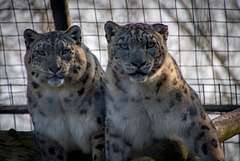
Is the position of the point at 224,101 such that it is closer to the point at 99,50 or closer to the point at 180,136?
the point at 99,50

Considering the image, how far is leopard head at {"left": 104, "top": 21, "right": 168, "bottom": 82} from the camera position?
201 inches

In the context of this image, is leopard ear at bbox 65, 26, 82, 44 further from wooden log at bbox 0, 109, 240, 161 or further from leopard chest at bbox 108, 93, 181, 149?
wooden log at bbox 0, 109, 240, 161

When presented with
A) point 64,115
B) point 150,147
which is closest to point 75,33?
point 64,115

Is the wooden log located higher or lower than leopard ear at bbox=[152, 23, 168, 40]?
lower

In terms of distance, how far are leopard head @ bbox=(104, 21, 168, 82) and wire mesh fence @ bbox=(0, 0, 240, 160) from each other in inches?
123

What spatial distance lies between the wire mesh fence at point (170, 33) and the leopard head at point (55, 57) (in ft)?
9.55

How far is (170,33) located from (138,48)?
396cm

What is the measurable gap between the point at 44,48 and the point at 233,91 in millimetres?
4897

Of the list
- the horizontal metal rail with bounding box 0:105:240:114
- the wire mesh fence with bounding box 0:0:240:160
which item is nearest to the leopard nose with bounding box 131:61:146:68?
the horizontal metal rail with bounding box 0:105:240:114

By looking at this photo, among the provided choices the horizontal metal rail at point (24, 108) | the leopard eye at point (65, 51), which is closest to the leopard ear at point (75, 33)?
the leopard eye at point (65, 51)

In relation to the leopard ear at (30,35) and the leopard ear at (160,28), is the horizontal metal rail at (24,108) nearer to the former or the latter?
the leopard ear at (30,35)

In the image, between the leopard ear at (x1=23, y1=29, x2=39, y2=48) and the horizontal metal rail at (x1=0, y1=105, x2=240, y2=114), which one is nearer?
the leopard ear at (x1=23, y1=29, x2=39, y2=48)

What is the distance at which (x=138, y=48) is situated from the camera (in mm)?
5238

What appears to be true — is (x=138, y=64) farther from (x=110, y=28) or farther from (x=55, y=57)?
(x=55, y=57)
